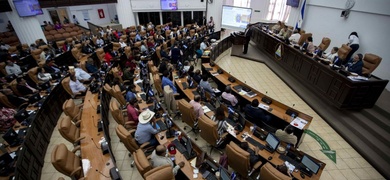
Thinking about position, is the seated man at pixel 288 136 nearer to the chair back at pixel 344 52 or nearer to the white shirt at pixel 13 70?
the chair back at pixel 344 52

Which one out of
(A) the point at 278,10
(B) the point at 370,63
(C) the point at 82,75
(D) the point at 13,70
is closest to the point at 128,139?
(C) the point at 82,75

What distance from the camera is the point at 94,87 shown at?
7578 millimetres

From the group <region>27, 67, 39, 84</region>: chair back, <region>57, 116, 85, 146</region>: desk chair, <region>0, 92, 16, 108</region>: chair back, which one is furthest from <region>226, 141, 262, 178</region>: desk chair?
<region>27, 67, 39, 84</region>: chair back

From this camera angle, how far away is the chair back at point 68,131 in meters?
4.95

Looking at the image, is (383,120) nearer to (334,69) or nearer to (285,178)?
(334,69)

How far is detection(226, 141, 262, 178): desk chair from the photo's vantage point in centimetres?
414

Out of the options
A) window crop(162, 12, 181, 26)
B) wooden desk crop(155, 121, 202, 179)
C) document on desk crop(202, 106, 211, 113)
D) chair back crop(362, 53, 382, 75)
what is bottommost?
wooden desk crop(155, 121, 202, 179)

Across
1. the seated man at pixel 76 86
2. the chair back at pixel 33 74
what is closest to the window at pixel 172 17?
the chair back at pixel 33 74

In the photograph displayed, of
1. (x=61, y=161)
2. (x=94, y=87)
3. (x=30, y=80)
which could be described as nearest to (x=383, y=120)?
(x=61, y=161)

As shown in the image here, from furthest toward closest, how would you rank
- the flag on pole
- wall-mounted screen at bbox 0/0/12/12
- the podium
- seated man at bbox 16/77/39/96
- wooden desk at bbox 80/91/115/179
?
the podium
the flag on pole
wall-mounted screen at bbox 0/0/12/12
seated man at bbox 16/77/39/96
wooden desk at bbox 80/91/115/179

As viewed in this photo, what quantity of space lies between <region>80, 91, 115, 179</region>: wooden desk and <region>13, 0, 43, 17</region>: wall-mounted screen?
9815 millimetres

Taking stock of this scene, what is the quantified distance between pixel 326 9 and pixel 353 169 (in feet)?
32.9

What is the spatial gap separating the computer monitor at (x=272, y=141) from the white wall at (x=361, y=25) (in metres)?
6.99

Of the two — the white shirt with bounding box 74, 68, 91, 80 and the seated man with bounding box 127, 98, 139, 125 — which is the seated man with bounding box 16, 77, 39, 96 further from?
the seated man with bounding box 127, 98, 139, 125
